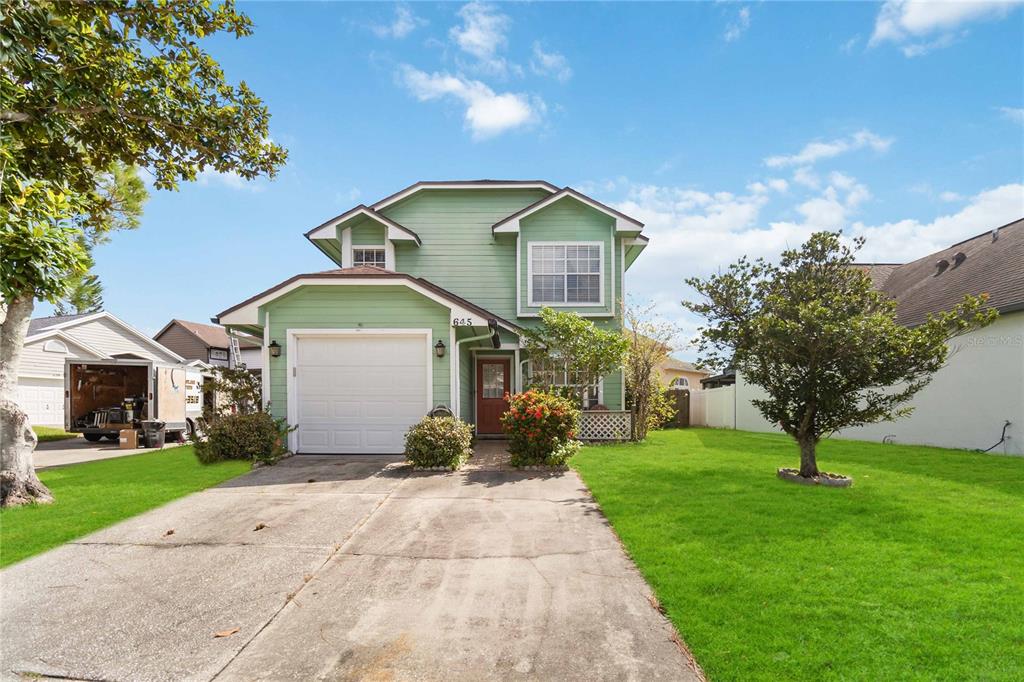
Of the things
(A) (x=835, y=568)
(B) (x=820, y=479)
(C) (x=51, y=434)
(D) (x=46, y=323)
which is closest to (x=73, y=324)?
(D) (x=46, y=323)

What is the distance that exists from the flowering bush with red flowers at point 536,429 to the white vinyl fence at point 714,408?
13454 millimetres

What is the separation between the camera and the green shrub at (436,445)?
934cm

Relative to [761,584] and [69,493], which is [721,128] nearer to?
[761,584]

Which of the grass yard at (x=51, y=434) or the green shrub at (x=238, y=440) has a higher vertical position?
the green shrub at (x=238, y=440)

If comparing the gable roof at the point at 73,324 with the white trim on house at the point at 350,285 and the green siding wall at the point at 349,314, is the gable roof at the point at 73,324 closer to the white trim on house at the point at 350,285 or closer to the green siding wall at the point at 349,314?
the white trim on house at the point at 350,285

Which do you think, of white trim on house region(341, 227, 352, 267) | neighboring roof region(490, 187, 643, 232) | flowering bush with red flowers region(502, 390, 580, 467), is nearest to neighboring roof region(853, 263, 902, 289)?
neighboring roof region(490, 187, 643, 232)

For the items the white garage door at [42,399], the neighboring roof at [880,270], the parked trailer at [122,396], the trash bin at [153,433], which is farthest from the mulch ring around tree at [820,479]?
the white garage door at [42,399]

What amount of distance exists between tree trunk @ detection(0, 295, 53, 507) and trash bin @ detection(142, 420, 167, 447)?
362 inches

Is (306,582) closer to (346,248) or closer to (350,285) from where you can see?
(350,285)

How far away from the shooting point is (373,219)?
14.6 meters

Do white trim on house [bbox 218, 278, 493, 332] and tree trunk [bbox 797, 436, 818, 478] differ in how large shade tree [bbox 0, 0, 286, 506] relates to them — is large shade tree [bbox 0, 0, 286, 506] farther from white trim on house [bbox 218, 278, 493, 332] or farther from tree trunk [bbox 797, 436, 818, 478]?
tree trunk [bbox 797, 436, 818, 478]

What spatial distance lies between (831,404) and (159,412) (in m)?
18.9

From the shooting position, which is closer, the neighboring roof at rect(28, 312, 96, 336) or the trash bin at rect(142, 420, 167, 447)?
the trash bin at rect(142, 420, 167, 447)

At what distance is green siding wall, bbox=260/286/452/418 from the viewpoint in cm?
1084
